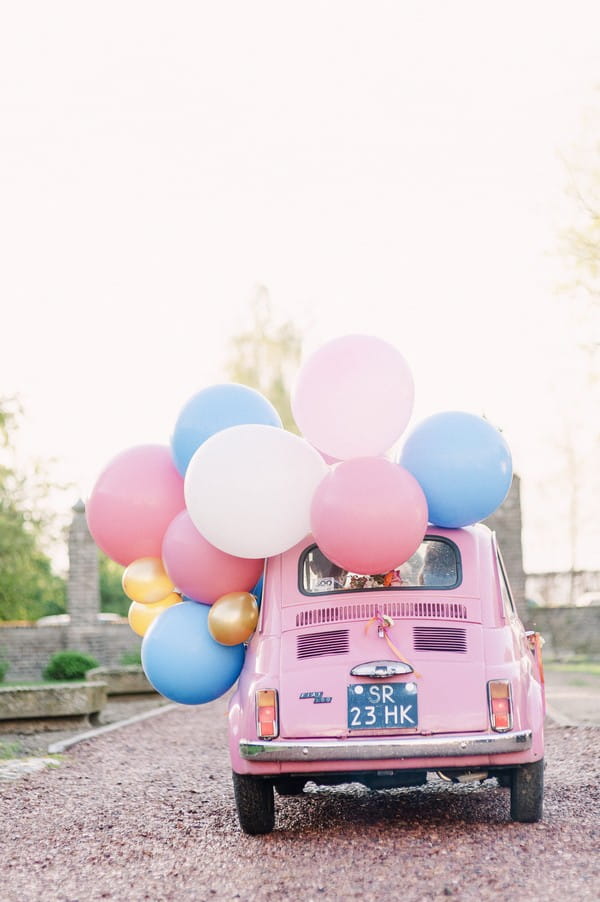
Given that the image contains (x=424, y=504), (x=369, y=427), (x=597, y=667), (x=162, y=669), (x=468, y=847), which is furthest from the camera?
(x=597, y=667)

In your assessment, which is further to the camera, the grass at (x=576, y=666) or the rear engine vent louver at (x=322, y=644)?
the grass at (x=576, y=666)

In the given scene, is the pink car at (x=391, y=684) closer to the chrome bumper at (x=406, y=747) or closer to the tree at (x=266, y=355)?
the chrome bumper at (x=406, y=747)

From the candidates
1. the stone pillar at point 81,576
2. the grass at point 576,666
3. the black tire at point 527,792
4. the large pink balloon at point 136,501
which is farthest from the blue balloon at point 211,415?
the stone pillar at point 81,576

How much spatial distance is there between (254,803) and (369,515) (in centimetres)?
189

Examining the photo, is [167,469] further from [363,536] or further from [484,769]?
[484,769]

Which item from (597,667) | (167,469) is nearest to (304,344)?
(597,667)

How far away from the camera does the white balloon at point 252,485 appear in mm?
6262

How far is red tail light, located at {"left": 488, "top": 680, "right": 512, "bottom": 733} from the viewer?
19.7 ft

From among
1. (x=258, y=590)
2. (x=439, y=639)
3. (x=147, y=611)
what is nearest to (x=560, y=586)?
(x=147, y=611)

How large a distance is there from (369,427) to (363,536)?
90cm

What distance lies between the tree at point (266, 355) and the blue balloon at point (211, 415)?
111 ft

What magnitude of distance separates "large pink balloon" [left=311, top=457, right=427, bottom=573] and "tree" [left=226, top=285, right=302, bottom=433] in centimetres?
3494

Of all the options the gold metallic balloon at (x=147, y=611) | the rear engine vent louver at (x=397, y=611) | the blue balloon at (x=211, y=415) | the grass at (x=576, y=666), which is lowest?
the grass at (x=576, y=666)

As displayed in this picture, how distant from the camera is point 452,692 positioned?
6.09 metres
